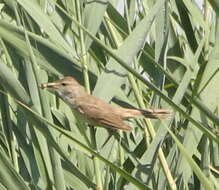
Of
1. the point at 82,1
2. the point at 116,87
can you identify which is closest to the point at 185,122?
the point at 116,87

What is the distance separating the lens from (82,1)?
160cm

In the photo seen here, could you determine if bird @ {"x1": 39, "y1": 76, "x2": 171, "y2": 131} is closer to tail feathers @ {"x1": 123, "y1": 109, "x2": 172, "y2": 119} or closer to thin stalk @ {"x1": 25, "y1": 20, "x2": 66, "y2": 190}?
tail feathers @ {"x1": 123, "y1": 109, "x2": 172, "y2": 119}

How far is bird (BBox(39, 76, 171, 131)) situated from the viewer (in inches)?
63.1

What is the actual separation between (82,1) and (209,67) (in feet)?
1.42

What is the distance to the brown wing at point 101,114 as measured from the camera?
162 cm

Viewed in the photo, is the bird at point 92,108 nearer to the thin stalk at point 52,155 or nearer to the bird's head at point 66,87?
the bird's head at point 66,87

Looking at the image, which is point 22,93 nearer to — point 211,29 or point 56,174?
point 56,174

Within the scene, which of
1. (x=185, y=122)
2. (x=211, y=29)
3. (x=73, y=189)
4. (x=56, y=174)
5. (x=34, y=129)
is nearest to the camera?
(x=56, y=174)

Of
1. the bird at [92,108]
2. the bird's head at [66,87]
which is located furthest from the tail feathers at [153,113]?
the bird's head at [66,87]

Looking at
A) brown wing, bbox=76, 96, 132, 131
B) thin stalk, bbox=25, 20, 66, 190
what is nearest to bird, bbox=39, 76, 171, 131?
brown wing, bbox=76, 96, 132, 131

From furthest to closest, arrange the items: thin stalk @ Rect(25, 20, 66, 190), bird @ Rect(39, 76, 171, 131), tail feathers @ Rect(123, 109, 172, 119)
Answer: bird @ Rect(39, 76, 171, 131)
tail feathers @ Rect(123, 109, 172, 119)
thin stalk @ Rect(25, 20, 66, 190)

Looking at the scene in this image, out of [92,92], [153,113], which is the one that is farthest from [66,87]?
[153,113]

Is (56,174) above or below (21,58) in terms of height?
below

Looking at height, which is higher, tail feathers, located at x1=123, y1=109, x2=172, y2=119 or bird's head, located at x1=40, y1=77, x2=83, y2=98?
bird's head, located at x1=40, y1=77, x2=83, y2=98
